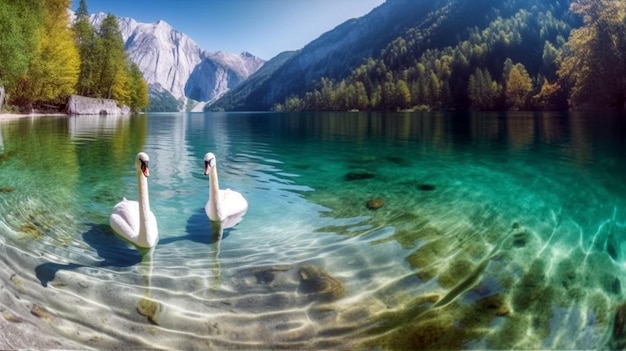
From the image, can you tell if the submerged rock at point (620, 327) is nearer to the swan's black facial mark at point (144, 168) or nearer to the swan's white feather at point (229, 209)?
the swan's white feather at point (229, 209)

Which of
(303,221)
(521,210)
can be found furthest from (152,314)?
(521,210)

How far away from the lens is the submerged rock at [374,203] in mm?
10297

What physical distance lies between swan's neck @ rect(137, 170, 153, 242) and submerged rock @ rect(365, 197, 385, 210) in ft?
18.5

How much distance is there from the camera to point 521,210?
382 inches

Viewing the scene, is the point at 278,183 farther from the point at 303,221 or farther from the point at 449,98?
the point at 449,98

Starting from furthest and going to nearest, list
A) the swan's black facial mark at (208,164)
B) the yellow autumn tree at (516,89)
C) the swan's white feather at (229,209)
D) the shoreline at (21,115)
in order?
1. the yellow autumn tree at (516,89)
2. the shoreline at (21,115)
3. the swan's white feather at (229,209)
4. the swan's black facial mark at (208,164)

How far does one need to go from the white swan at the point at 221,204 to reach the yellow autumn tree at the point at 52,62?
56.1 m

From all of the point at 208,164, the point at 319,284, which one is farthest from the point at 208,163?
the point at 319,284

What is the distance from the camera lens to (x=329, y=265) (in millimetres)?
6523

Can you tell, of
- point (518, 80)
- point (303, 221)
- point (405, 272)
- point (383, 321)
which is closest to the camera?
point (383, 321)

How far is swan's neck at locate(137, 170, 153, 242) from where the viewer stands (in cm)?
687

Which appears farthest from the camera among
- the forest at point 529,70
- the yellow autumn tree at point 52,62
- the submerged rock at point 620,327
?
the forest at point 529,70

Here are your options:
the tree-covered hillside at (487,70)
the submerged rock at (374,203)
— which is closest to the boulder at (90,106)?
the submerged rock at (374,203)

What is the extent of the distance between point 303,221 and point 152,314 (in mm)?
4785
